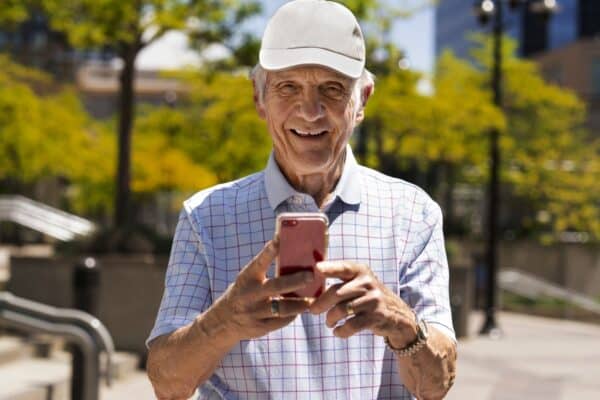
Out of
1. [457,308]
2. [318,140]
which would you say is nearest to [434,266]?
[318,140]

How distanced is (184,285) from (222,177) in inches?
818

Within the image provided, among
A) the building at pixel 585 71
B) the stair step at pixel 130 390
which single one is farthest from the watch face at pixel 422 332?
the building at pixel 585 71

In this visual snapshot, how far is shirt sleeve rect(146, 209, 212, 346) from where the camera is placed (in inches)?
81.9

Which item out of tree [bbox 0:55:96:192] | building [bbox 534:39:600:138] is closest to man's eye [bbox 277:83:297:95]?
tree [bbox 0:55:96:192]

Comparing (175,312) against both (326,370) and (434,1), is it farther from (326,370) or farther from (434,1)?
(434,1)

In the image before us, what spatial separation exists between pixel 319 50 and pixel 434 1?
83.4 feet

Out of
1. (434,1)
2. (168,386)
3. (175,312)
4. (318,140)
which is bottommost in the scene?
(168,386)

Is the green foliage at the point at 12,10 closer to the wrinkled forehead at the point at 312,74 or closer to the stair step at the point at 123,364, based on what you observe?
the stair step at the point at 123,364

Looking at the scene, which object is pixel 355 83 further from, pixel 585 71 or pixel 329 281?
pixel 585 71

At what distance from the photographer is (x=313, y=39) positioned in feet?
6.48

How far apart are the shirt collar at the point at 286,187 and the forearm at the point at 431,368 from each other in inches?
12.8

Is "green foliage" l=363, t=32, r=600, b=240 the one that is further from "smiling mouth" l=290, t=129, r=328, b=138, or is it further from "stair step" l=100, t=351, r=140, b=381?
"smiling mouth" l=290, t=129, r=328, b=138

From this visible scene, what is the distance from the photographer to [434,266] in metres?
2.19

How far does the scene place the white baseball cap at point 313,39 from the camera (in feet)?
6.48
